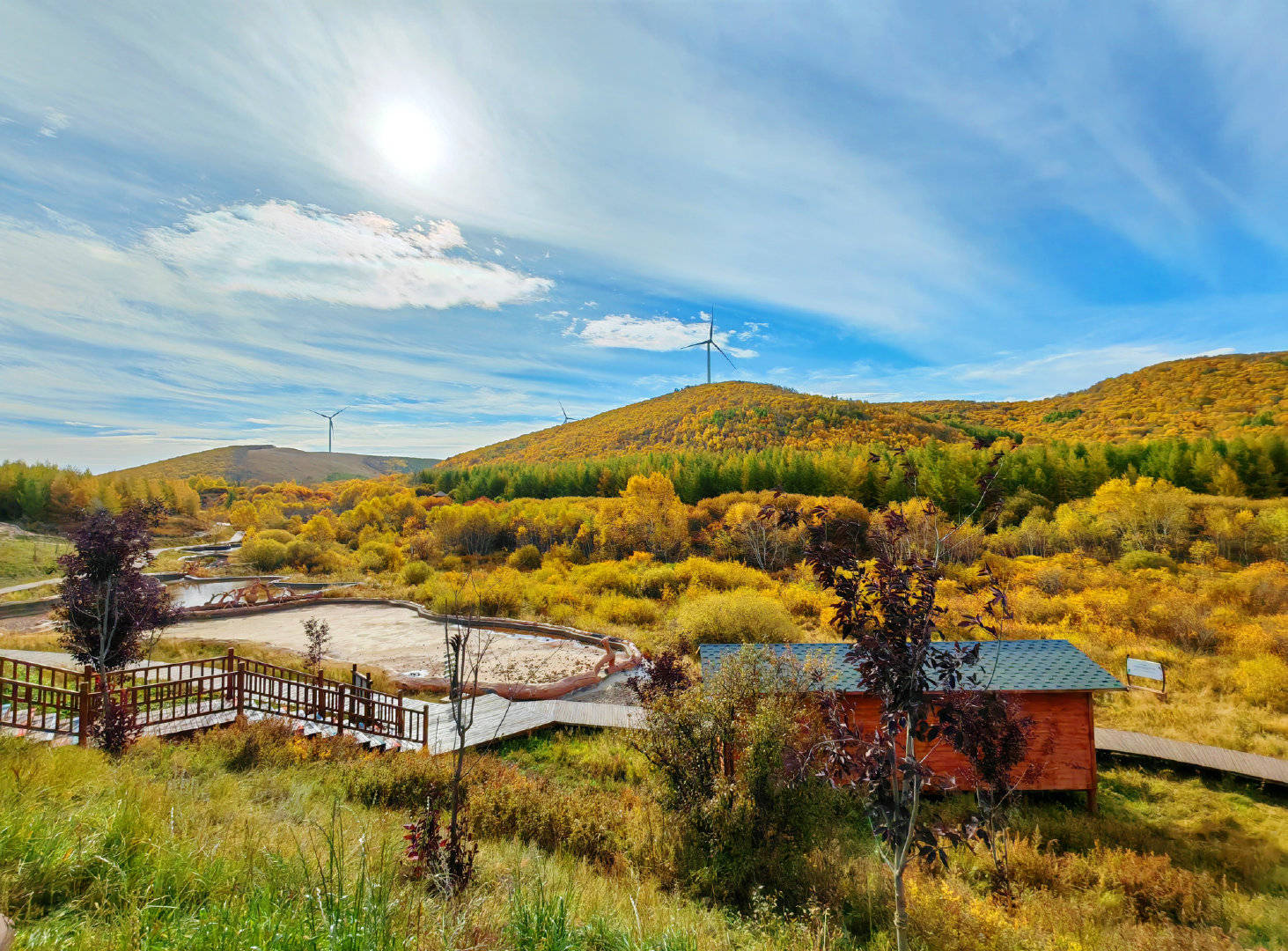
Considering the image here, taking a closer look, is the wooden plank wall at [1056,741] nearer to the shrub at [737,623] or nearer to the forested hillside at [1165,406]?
the shrub at [737,623]

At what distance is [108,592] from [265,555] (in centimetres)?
3167

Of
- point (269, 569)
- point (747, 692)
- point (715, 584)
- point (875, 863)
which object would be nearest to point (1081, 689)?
point (875, 863)

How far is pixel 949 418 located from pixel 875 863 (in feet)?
315

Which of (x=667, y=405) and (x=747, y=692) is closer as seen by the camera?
(x=747, y=692)

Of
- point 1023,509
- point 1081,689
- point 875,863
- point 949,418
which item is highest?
point 949,418

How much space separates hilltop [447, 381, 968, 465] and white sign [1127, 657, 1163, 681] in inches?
1345

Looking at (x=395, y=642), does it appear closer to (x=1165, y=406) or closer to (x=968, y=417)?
(x=1165, y=406)

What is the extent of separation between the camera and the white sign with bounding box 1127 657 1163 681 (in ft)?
50.3

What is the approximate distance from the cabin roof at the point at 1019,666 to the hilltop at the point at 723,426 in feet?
129

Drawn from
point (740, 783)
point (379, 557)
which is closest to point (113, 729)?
point (740, 783)

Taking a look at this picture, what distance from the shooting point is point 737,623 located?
19375 mm

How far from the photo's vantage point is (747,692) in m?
7.98

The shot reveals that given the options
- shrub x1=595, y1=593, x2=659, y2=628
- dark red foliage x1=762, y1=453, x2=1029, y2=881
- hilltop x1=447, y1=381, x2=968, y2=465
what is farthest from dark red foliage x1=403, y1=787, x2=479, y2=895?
hilltop x1=447, y1=381, x2=968, y2=465

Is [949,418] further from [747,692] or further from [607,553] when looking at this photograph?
[747,692]
